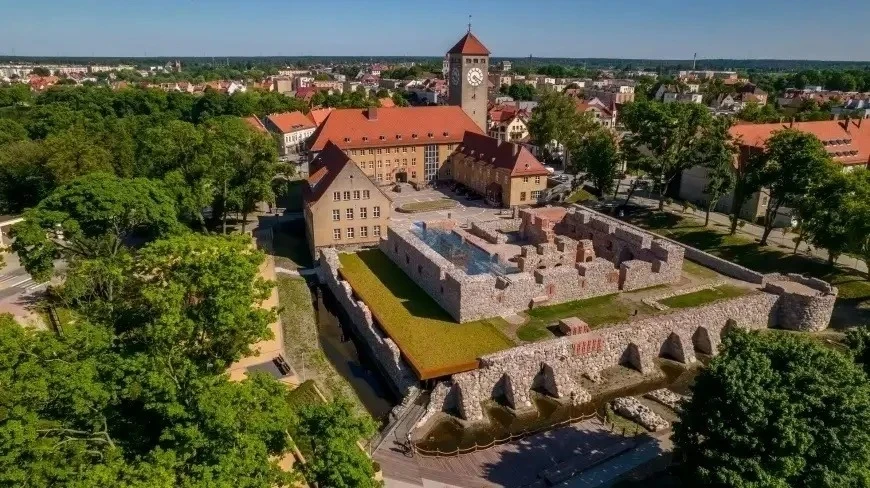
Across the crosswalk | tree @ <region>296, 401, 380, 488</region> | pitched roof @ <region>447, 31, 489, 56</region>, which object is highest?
pitched roof @ <region>447, 31, 489, 56</region>

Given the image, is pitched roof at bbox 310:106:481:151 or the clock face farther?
the clock face

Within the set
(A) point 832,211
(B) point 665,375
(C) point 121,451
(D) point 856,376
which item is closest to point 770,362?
(D) point 856,376

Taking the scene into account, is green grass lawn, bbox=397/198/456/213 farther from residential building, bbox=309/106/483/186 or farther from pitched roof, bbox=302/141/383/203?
pitched roof, bbox=302/141/383/203

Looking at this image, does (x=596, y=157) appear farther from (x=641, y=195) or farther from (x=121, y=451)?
(x=121, y=451)

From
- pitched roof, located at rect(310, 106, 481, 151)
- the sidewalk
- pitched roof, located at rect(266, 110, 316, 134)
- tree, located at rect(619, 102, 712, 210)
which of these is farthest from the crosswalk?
pitched roof, located at rect(266, 110, 316, 134)

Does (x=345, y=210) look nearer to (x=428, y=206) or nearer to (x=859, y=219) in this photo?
(x=428, y=206)

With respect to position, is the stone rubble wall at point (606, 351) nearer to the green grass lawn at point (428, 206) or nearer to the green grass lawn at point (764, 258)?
the green grass lawn at point (764, 258)
